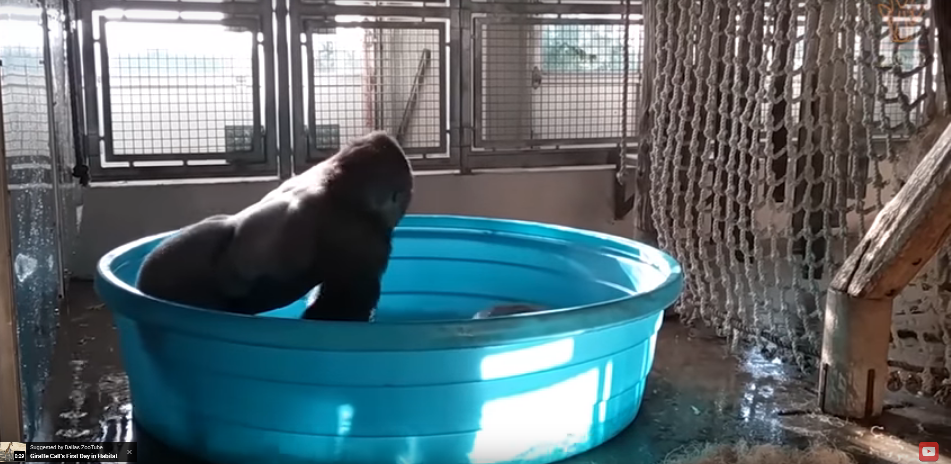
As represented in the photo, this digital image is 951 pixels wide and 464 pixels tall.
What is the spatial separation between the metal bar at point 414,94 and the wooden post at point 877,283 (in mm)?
1779

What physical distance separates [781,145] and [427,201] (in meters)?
1.27

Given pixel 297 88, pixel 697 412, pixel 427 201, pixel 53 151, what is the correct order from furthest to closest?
pixel 427 201, pixel 297 88, pixel 53 151, pixel 697 412

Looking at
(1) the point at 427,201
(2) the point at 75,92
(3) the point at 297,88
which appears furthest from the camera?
(1) the point at 427,201

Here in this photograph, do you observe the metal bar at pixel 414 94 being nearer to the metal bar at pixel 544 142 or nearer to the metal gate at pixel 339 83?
the metal gate at pixel 339 83

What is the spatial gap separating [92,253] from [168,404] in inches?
63.5

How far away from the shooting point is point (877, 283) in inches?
69.3

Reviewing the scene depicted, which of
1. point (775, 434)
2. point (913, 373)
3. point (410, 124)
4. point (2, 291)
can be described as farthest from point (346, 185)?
point (410, 124)

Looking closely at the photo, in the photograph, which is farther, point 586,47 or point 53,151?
point 586,47

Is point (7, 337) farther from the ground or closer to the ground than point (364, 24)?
closer to the ground

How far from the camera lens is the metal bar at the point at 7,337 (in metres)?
1.32

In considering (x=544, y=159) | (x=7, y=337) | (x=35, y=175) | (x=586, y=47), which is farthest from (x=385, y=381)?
(x=586, y=47)

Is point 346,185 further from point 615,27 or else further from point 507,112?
point 615,27

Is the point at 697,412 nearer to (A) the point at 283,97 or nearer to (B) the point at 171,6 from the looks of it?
(A) the point at 283,97

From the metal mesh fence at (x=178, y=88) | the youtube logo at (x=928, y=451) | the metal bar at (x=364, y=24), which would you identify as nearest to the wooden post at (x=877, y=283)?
the youtube logo at (x=928, y=451)
